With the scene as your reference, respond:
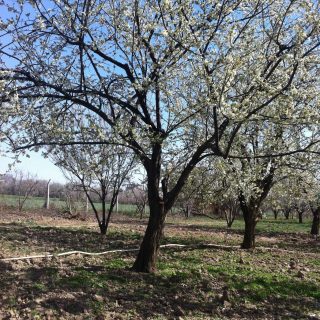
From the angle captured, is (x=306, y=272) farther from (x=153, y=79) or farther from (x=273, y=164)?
(x=153, y=79)

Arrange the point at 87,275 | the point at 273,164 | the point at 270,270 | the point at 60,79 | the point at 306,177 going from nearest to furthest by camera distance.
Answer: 1. the point at 87,275
2. the point at 60,79
3. the point at 270,270
4. the point at 273,164
5. the point at 306,177

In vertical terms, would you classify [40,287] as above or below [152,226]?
below

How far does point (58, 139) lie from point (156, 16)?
2.52 metres

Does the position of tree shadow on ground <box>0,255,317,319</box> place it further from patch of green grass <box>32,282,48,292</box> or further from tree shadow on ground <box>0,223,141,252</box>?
tree shadow on ground <box>0,223,141,252</box>

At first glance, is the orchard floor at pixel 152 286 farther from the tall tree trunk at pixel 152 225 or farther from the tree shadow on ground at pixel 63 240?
the tall tree trunk at pixel 152 225

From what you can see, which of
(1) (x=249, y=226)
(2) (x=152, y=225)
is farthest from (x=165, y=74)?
(1) (x=249, y=226)

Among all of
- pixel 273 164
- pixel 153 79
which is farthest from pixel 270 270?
pixel 153 79

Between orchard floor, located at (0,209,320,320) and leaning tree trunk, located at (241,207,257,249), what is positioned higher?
leaning tree trunk, located at (241,207,257,249)

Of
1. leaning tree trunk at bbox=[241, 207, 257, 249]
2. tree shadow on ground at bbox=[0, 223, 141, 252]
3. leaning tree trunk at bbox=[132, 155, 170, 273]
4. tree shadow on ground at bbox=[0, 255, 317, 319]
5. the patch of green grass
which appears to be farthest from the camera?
leaning tree trunk at bbox=[241, 207, 257, 249]

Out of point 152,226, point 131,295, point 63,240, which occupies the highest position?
point 152,226

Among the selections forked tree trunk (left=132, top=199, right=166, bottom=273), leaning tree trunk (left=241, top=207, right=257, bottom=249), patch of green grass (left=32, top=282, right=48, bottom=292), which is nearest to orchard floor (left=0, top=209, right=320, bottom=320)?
patch of green grass (left=32, top=282, right=48, bottom=292)

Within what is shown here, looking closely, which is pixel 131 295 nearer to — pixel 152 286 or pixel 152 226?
pixel 152 286

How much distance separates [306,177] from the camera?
13.0 metres

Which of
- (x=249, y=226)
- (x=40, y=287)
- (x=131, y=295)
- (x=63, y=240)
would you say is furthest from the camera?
(x=249, y=226)
